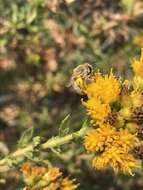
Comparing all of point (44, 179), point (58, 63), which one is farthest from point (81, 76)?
point (58, 63)

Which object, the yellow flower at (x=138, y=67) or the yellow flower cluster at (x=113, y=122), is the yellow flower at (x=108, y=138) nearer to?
the yellow flower cluster at (x=113, y=122)

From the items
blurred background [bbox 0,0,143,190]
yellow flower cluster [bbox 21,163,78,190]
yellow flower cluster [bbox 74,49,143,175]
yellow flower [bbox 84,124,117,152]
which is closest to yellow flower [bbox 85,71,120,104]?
yellow flower cluster [bbox 74,49,143,175]

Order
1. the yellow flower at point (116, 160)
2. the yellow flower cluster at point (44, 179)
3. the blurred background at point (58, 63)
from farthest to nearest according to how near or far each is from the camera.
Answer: the blurred background at point (58, 63) → the yellow flower cluster at point (44, 179) → the yellow flower at point (116, 160)

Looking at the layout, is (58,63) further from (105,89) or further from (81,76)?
(105,89)

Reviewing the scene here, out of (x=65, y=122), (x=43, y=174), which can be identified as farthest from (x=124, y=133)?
(x=43, y=174)

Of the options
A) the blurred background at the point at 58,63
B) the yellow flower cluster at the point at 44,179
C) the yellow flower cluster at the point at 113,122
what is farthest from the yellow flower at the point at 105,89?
the blurred background at the point at 58,63

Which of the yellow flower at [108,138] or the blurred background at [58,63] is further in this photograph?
the blurred background at [58,63]
